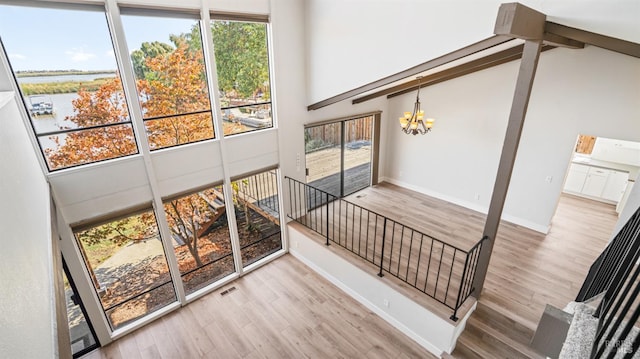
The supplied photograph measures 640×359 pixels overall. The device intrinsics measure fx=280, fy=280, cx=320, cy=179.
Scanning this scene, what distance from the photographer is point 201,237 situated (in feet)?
15.8

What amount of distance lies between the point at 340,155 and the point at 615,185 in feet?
20.3

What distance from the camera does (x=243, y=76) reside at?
459 centimetres

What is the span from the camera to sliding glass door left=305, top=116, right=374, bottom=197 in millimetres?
6152

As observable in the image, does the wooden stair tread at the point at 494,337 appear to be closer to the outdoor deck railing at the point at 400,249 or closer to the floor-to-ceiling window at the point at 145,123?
the outdoor deck railing at the point at 400,249

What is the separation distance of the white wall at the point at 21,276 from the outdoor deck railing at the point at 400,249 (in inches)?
126

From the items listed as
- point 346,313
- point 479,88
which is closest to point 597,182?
point 479,88

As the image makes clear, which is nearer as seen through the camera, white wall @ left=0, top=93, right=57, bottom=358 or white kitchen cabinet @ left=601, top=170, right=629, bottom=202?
white wall @ left=0, top=93, right=57, bottom=358

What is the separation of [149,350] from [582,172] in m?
9.43

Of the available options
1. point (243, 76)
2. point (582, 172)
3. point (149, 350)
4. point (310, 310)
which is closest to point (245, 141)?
point (243, 76)

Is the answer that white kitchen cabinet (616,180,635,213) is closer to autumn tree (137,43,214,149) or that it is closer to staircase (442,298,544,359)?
staircase (442,298,544,359)

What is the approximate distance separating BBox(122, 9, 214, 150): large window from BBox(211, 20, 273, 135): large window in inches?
11.3

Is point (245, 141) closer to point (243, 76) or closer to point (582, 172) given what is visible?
point (243, 76)

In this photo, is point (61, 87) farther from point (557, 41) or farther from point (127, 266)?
point (557, 41)

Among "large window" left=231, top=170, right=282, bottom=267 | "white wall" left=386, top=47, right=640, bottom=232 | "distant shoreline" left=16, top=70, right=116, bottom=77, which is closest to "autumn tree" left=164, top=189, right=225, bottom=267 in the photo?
"large window" left=231, top=170, right=282, bottom=267
